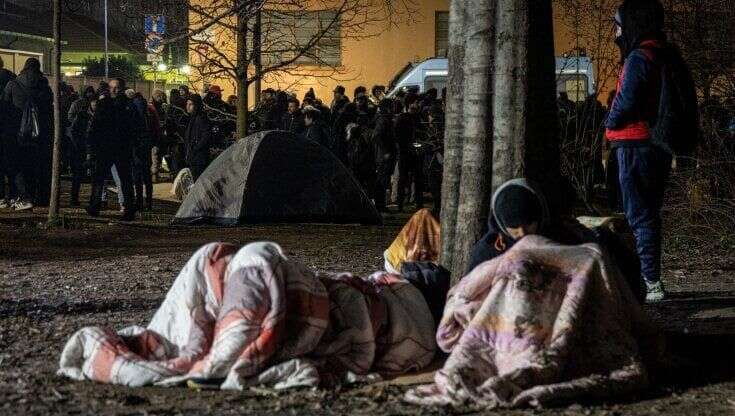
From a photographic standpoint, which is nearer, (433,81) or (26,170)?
(26,170)

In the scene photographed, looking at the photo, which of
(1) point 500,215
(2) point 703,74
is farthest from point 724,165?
(1) point 500,215

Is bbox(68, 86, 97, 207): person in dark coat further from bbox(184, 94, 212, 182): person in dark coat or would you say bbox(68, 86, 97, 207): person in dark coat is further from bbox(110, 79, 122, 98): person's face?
bbox(184, 94, 212, 182): person in dark coat

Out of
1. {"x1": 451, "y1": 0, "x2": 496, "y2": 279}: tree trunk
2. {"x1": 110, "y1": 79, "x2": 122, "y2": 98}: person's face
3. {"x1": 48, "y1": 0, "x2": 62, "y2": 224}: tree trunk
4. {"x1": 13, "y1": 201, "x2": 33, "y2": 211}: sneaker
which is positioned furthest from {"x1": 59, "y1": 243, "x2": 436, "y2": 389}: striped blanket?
{"x1": 13, "y1": 201, "x2": 33, "y2": 211}: sneaker

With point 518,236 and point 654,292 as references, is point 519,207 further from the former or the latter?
point 654,292

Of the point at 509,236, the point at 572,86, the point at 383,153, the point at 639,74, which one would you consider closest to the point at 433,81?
the point at 572,86

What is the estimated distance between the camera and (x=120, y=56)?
55.9m

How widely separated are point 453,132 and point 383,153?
1168 cm

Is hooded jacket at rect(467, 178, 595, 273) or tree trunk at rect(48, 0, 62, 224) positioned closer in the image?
hooded jacket at rect(467, 178, 595, 273)

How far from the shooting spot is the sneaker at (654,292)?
878cm

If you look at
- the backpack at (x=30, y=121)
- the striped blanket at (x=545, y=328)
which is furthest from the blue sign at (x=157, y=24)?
the striped blanket at (x=545, y=328)

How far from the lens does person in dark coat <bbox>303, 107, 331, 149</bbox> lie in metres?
19.9

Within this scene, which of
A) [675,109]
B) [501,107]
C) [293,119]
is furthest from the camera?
[293,119]

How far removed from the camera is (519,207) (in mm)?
6367

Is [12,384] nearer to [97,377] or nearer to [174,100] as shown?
[97,377]
